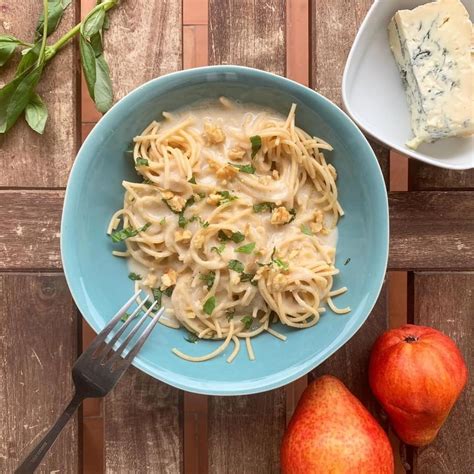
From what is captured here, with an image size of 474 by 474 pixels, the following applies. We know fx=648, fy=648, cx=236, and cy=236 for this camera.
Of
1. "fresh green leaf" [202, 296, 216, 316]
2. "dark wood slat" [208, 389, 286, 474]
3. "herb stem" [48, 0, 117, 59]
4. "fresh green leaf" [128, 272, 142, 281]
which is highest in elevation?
"herb stem" [48, 0, 117, 59]

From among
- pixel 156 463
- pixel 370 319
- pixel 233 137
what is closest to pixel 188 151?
pixel 233 137

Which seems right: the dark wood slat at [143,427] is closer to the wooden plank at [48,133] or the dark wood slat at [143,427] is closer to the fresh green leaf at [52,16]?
the wooden plank at [48,133]

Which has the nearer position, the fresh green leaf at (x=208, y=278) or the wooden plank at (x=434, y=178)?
the fresh green leaf at (x=208, y=278)

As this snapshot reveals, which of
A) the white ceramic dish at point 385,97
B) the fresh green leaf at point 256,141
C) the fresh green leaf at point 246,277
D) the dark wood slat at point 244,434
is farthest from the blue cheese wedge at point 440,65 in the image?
the dark wood slat at point 244,434

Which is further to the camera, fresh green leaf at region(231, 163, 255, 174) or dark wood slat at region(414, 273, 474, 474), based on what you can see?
dark wood slat at region(414, 273, 474, 474)

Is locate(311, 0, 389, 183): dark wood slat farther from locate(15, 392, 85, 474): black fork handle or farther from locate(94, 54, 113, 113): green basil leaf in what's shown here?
locate(15, 392, 85, 474): black fork handle

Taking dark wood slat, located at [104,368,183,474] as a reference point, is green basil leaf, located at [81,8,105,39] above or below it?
above

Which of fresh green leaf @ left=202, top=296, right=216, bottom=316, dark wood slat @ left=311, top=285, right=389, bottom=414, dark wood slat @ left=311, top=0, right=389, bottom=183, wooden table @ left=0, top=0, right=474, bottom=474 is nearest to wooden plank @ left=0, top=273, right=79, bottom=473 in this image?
wooden table @ left=0, top=0, right=474, bottom=474
